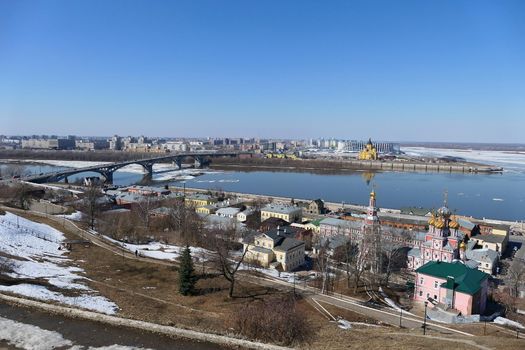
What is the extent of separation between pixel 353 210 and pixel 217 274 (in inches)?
940

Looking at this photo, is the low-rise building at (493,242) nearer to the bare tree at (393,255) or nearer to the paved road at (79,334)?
the bare tree at (393,255)

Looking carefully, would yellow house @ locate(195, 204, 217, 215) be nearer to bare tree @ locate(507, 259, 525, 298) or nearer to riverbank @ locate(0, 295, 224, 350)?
bare tree @ locate(507, 259, 525, 298)

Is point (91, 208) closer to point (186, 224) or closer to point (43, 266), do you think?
point (186, 224)

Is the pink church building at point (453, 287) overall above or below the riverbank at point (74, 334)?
below

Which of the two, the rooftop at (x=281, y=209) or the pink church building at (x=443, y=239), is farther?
the rooftop at (x=281, y=209)

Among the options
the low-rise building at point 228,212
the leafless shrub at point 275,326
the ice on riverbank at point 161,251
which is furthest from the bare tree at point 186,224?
the leafless shrub at point 275,326

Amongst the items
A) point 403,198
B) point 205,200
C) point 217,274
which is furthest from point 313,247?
point 403,198

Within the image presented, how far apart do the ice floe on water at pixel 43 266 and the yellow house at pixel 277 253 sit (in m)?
8.76

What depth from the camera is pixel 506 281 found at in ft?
66.7

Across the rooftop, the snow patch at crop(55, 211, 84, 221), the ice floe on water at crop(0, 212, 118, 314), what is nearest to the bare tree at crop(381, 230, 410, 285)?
the rooftop

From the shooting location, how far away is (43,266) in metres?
16.7

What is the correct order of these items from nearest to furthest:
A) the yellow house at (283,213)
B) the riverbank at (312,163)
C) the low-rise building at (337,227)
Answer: the low-rise building at (337,227)
the yellow house at (283,213)
the riverbank at (312,163)

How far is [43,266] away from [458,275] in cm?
1679

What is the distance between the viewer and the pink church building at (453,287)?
16078mm
